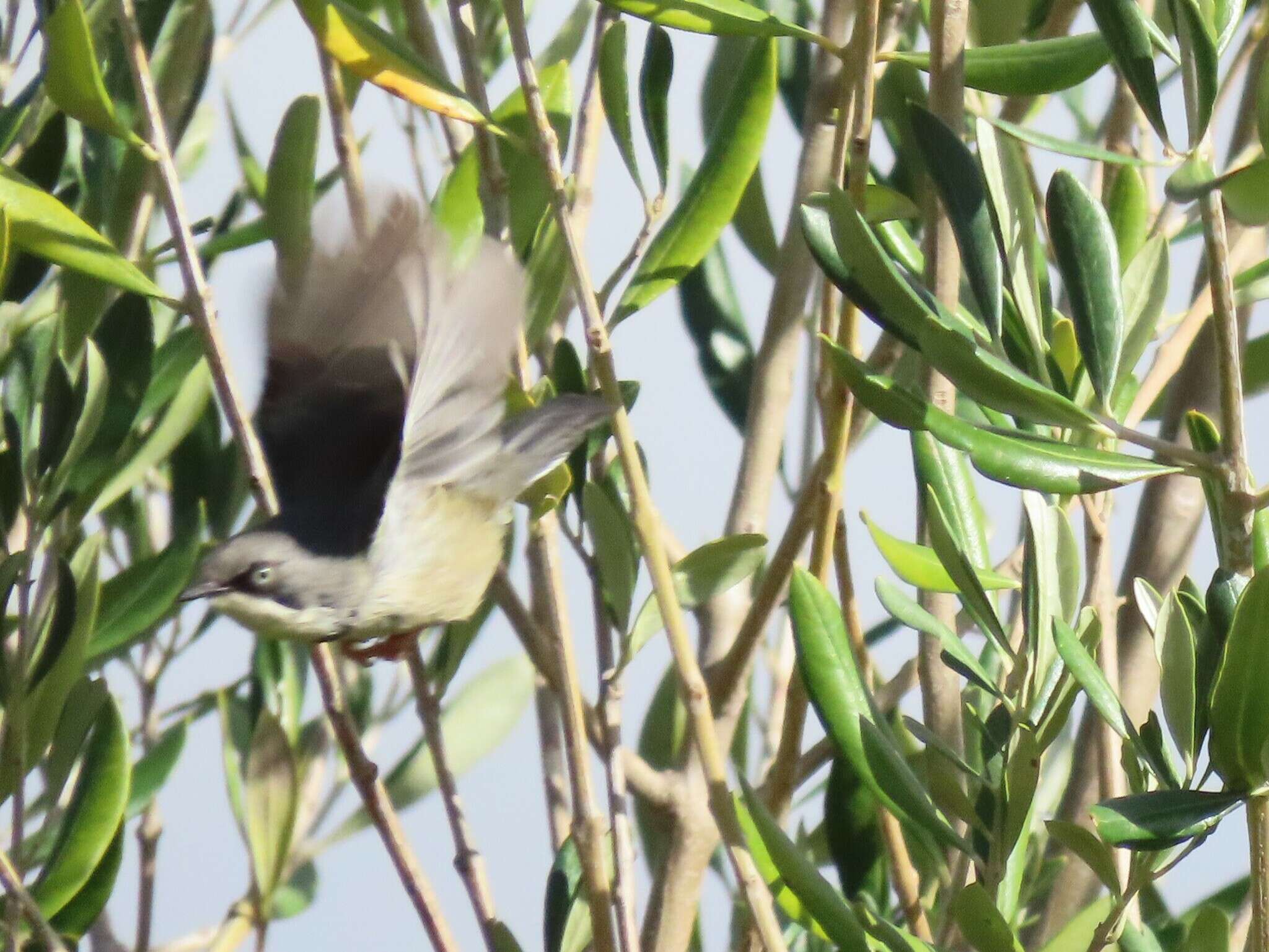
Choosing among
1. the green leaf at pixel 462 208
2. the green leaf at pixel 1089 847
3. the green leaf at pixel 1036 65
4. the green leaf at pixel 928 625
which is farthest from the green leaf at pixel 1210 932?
the green leaf at pixel 462 208

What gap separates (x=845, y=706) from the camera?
36.6 inches

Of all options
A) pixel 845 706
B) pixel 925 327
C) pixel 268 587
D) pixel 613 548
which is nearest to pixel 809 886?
pixel 845 706

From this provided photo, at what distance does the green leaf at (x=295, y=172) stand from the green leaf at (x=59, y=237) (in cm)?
17

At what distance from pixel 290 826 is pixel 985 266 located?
90 cm

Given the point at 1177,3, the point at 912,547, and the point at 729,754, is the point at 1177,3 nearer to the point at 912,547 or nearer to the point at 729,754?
the point at 912,547

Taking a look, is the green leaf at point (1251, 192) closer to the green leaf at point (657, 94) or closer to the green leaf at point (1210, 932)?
the green leaf at point (1210, 932)

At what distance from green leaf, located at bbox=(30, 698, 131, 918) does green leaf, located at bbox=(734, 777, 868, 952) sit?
22.4 inches

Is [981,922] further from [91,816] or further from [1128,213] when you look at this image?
[91,816]

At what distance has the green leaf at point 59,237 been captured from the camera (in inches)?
42.6

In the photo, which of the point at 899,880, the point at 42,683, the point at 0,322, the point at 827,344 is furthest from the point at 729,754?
the point at 0,322

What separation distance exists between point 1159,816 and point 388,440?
1.06 meters

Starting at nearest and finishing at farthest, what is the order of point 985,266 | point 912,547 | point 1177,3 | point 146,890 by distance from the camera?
point 1177,3, point 985,266, point 912,547, point 146,890

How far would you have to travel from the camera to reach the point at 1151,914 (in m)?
1.52

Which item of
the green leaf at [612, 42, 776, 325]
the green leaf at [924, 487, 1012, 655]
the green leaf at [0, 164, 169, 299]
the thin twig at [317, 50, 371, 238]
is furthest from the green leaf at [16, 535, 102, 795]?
the green leaf at [924, 487, 1012, 655]
